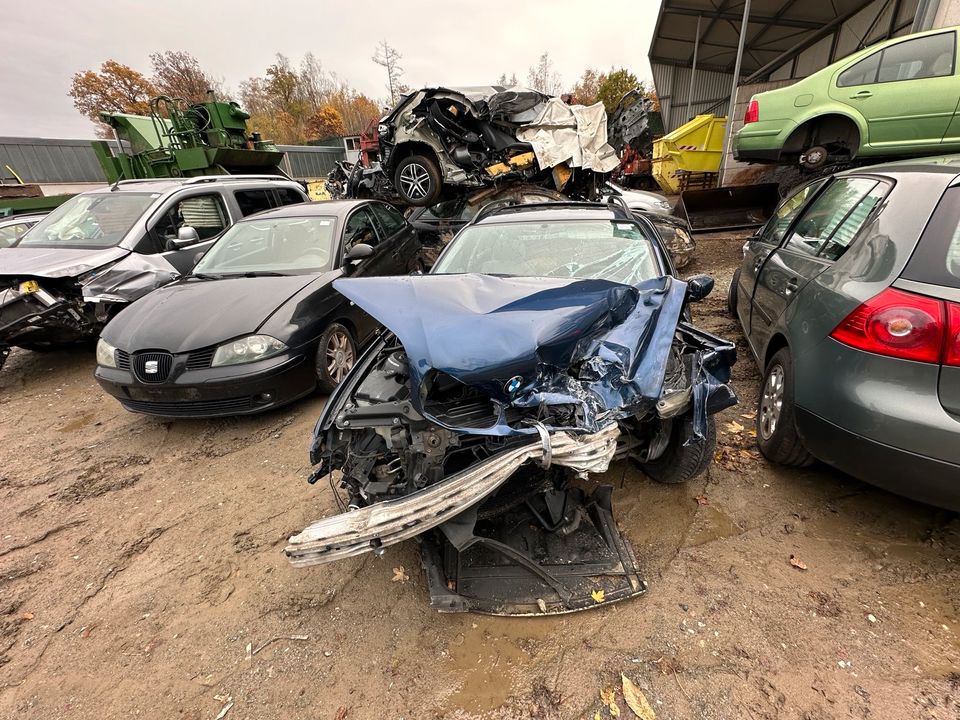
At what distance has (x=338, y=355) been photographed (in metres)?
3.98

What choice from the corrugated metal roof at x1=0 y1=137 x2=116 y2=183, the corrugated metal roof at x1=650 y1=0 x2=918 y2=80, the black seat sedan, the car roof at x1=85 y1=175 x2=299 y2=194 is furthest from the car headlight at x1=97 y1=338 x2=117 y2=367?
the corrugated metal roof at x1=0 y1=137 x2=116 y2=183

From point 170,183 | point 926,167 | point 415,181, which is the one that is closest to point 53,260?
point 170,183

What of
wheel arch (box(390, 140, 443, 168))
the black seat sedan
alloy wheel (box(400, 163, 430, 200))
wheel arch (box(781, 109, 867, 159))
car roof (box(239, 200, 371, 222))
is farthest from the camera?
alloy wheel (box(400, 163, 430, 200))

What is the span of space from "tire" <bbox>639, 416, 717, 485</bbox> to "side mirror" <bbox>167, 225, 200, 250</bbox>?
5.06m

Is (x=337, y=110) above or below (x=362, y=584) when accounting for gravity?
above

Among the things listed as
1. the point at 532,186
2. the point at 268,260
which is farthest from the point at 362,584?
the point at 532,186

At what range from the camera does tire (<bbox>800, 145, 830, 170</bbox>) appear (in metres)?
6.75

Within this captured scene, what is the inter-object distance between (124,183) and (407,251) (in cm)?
372

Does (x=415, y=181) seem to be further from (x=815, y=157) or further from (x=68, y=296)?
(x=815, y=157)

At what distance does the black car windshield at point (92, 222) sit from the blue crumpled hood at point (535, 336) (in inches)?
180

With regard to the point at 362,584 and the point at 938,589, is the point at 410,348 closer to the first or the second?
the point at 362,584

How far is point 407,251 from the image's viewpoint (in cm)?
584

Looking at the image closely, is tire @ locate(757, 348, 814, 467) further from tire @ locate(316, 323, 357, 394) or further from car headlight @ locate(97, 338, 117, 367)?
car headlight @ locate(97, 338, 117, 367)

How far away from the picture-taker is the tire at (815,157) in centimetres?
675
